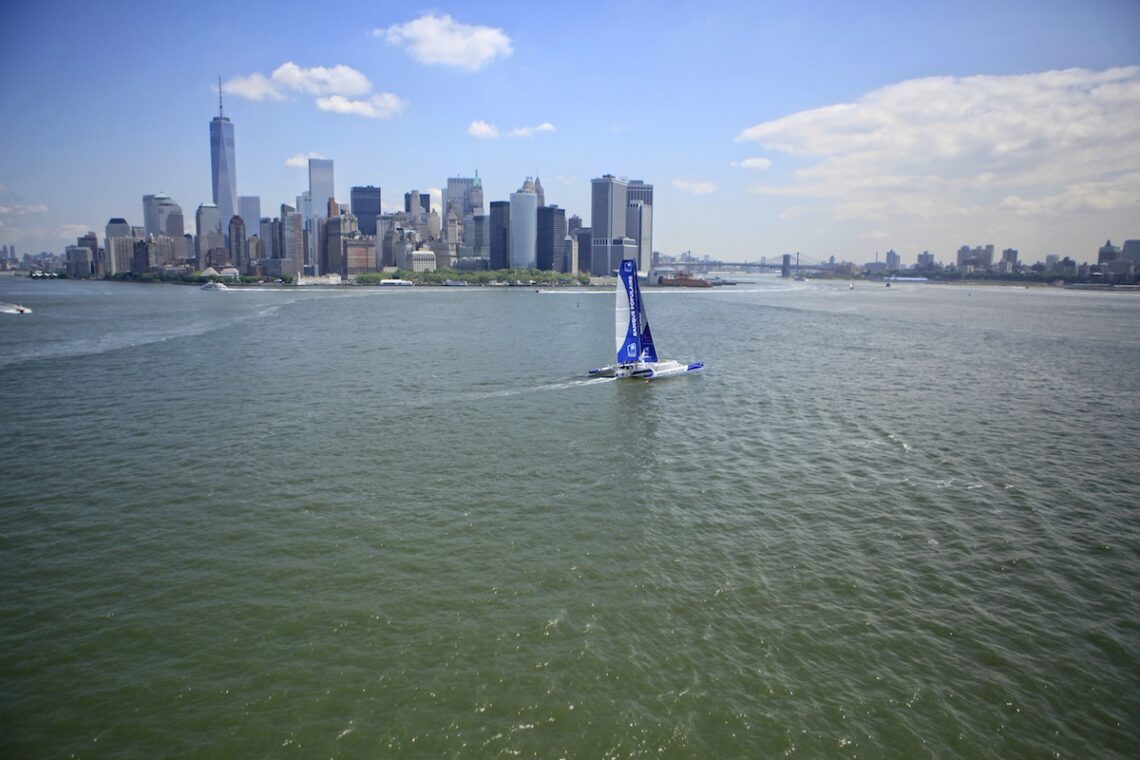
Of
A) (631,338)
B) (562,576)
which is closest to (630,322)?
(631,338)

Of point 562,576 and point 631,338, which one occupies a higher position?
point 631,338

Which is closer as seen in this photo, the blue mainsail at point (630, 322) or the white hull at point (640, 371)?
the blue mainsail at point (630, 322)

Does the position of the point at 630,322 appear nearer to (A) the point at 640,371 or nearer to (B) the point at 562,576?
(A) the point at 640,371

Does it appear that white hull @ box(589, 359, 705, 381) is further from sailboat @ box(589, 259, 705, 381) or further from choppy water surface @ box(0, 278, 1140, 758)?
choppy water surface @ box(0, 278, 1140, 758)

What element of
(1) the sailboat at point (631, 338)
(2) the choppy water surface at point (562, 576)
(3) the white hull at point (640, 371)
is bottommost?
(2) the choppy water surface at point (562, 576)

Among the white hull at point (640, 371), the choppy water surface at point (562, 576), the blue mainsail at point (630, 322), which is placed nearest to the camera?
the choppy water surface at point (562, 576)

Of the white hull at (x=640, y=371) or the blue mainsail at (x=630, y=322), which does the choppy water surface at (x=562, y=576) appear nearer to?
the white hull at (x=640, y=371)

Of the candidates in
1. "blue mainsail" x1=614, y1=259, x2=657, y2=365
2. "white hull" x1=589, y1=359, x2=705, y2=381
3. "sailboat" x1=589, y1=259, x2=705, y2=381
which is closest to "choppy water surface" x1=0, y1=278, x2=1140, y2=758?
"white hull" x1=589, y1=359, x2=705, y2=381

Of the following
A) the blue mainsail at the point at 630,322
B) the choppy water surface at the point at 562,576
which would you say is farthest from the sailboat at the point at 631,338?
the choppy water surface at the point at 562,576
